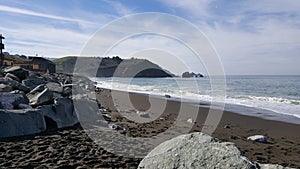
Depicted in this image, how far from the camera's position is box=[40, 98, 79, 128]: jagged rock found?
9.71m

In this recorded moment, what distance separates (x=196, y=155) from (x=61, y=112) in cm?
673

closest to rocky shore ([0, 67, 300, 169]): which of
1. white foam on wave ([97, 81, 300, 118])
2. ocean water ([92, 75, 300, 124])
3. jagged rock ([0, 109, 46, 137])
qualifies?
jagged rock ([0, 109, 46, 137])

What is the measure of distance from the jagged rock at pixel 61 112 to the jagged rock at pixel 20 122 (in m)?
0.64

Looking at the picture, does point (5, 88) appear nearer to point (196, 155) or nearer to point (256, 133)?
point (196, 155)

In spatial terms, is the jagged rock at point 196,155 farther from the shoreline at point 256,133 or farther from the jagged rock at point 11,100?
the jagged rock at point 11,100

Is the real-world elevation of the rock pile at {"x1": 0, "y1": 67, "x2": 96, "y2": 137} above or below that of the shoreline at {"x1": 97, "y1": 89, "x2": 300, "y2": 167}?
above

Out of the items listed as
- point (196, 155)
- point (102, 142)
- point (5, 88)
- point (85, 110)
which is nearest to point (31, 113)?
point (102, 142)

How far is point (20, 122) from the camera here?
8297mm

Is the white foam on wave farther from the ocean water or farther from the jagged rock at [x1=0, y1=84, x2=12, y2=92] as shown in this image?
the jagged rock at [x1=0, y1=84, x2=12, y2=92]

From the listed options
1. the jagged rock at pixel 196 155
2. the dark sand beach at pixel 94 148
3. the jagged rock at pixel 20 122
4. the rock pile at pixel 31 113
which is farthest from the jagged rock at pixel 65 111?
the jagged rock at pixel 196 155

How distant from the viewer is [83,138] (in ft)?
27.8

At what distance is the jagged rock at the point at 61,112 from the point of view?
382 inches

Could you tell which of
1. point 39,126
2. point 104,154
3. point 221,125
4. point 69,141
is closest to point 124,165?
point 104,154

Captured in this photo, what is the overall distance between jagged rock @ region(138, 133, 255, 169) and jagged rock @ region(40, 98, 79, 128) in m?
5.54
